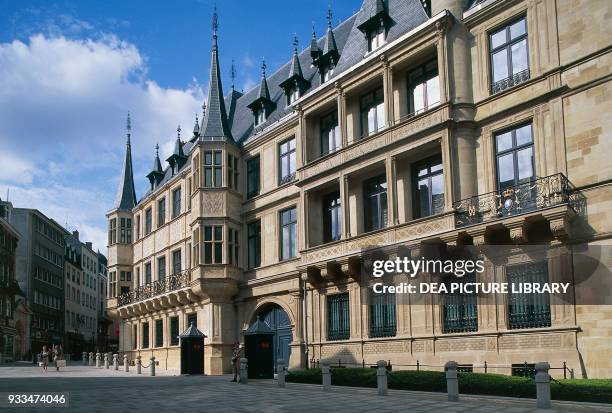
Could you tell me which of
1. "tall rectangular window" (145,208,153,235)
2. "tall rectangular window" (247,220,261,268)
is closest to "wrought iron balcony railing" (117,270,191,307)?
"tall rectangular window" (247,220,261,268)

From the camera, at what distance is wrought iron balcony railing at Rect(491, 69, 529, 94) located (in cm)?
2316

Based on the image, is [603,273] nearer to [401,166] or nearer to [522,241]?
[522,241]

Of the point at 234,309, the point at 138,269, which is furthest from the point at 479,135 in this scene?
the point at 138,269

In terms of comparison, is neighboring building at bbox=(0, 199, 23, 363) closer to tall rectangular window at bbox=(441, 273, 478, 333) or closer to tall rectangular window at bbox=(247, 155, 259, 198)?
tall rectangular window at bbox=(247, 155, 259, 198)

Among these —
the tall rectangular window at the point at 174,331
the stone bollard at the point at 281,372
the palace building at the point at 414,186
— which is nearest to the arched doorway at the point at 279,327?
the palace building at the point at 414,186

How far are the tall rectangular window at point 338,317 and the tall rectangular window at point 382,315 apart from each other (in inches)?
62.0

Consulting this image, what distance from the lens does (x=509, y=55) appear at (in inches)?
939

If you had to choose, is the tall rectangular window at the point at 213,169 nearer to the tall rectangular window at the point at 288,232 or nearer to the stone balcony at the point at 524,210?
the tall rectangular window at the point at 288,232

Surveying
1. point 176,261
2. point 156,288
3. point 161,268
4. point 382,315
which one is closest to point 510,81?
point 382,315

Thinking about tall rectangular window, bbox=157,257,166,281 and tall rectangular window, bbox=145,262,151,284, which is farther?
tall rectangular window, bbox=145,262,151,284

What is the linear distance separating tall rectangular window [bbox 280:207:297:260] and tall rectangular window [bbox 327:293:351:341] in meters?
3.96

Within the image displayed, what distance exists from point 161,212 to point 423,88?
25521mm

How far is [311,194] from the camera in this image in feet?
103

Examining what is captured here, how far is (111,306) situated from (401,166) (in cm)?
3170
